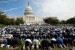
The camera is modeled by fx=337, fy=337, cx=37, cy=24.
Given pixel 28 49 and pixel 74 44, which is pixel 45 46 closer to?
pixel 28 49

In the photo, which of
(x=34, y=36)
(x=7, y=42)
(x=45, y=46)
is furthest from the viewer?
(x=34, y=36)

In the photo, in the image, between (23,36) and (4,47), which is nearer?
(4,47)

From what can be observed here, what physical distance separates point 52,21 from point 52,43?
15632 centimetres

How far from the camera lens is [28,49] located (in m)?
23.0

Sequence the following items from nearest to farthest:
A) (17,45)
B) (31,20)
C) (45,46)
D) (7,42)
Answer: (45,46) → (17,45) → (7,42) → (31,20)

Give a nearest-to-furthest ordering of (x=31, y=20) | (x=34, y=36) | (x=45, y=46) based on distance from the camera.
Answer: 1. (x=45, y=46)
2. (x=34, y=36)
3. (x=31, y=20)

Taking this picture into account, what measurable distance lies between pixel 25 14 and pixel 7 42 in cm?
17234

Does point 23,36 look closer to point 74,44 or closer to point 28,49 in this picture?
point 74,44

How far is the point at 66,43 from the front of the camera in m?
29.2

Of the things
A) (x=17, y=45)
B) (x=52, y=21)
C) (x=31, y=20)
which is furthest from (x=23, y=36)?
(x=31, y=20)

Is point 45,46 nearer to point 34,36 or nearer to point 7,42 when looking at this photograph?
point 7,42

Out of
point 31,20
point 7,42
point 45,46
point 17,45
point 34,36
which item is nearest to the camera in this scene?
point 45,46

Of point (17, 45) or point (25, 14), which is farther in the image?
point (25, 14)

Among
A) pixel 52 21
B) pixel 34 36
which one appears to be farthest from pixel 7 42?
pixel 52 21
